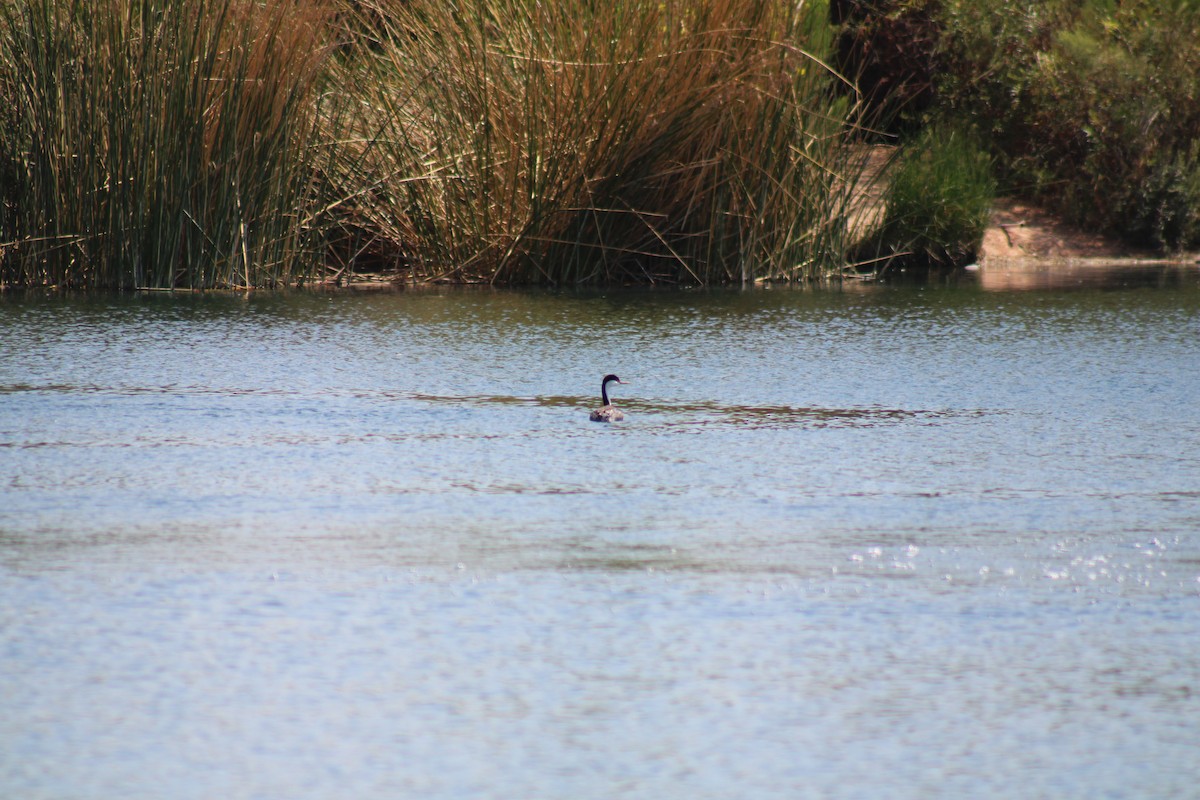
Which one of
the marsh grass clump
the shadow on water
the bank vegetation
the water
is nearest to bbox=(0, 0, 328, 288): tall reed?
the bank vegetation

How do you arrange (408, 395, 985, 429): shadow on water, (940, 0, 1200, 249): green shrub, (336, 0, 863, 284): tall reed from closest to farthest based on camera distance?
(408, 395, 985, 429): shadow on water
(336, 0, 863, 284): tall reed
(940, 0, 1200, 249): green shrub

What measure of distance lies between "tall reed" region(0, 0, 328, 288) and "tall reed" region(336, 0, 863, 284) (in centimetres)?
105

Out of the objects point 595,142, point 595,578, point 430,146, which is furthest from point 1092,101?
point 595,578

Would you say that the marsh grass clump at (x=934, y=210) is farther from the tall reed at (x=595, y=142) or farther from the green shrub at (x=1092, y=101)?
the green shrub at (x=1092, y=101)

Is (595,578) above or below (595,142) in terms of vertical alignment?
below

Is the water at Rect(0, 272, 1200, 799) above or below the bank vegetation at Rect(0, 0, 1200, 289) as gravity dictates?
below

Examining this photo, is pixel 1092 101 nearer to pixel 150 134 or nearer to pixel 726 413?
pixel 150 134

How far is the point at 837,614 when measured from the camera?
3879mm

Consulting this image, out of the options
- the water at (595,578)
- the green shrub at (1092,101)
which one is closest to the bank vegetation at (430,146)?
the green shrub at (1092,101)

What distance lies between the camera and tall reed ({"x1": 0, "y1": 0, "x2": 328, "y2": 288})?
10.4 m

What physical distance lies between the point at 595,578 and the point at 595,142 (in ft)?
25.0

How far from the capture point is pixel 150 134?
34.5ft

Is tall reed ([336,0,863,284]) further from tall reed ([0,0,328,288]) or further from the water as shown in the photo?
the water

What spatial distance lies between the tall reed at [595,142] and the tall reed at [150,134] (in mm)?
1047
